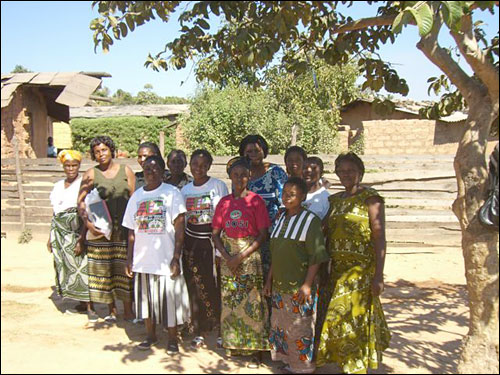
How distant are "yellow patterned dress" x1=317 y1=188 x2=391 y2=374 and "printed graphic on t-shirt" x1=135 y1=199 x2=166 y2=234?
4.78 ft

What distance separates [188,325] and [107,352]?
29.2 inches

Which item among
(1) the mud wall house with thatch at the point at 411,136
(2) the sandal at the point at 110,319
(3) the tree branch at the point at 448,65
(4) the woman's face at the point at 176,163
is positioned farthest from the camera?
(1) the mud wall house with thatch at the point at 411,136

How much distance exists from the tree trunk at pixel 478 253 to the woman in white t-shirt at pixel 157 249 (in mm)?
2226

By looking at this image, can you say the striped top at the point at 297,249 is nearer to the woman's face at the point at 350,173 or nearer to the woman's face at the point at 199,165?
the woman's face at the point at 350,173

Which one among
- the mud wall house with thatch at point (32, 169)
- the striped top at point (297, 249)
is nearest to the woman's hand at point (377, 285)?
the striped top at point (297, 249)

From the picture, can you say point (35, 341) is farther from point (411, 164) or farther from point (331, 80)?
point (331, 80)

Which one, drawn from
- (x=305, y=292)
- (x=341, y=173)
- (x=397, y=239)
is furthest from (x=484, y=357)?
(x=397, y=239)

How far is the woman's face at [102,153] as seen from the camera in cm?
484

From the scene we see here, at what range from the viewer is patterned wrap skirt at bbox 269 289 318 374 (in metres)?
3.62

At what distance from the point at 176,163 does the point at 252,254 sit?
134 cm

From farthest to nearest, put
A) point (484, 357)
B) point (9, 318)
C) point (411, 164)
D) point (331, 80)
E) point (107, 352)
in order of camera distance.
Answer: point (331, 80), point (411, 164), point (9, 318), point (107, 352), point (484, 357)

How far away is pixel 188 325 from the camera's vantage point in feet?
Result: 15.0

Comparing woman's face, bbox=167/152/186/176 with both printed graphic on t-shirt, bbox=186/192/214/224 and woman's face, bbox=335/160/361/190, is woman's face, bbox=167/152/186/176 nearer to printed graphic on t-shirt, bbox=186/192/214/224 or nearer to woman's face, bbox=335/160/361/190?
printed graphic on t-shirt, bbox=186/192/214/224

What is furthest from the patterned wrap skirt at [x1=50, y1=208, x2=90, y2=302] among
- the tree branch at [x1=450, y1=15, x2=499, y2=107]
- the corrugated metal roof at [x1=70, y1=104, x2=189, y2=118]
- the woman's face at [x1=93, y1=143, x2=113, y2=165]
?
the corrugated metal roof at [x1=70, y1=104, x2=189, y2=118]
